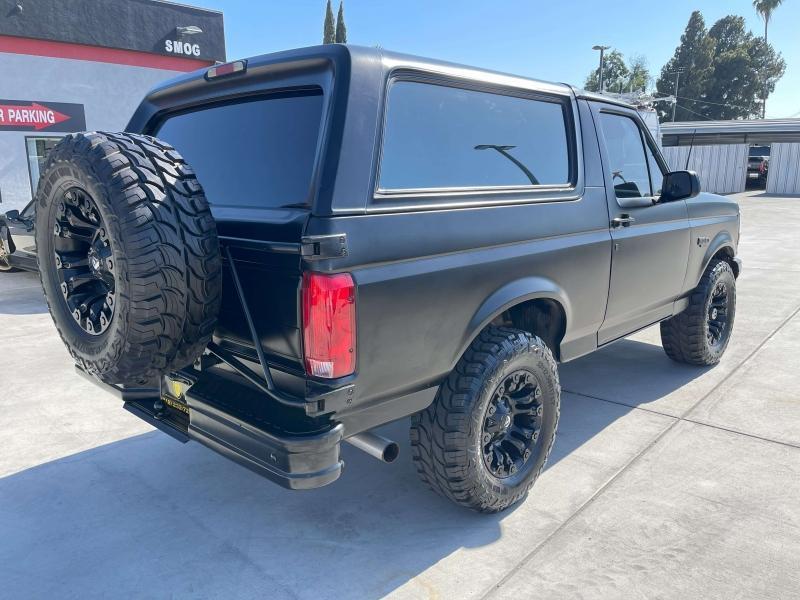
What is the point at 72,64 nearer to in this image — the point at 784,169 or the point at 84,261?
the point at 84,261

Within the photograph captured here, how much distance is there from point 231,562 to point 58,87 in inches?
603

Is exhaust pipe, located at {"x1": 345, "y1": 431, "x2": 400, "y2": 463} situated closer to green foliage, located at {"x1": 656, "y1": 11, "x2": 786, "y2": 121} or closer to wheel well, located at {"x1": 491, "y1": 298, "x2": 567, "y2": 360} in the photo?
wheel well, located at {"x1": 491, "y1": 298, "x2": 567, "y2": 360}

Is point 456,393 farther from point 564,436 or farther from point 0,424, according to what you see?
point 0,424

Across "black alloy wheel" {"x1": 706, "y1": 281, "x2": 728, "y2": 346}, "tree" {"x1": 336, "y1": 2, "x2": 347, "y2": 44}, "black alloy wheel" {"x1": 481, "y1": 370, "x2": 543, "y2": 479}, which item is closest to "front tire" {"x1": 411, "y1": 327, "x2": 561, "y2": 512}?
"black alloy wheel" {"x1": 481, "y1": 370, "x2": 543, "y2": 479}

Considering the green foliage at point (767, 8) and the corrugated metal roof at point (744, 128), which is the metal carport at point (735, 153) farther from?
the green foliage at point (767, 8)

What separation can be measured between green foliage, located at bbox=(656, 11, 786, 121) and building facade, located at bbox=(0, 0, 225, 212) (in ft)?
183

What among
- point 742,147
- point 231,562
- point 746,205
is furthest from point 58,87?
point 742,147

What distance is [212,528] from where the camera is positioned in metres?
2.92

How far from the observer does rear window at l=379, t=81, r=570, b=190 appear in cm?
247

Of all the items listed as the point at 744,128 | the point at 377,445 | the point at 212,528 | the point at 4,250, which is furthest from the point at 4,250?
the point at 744,128

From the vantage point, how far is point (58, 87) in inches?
574

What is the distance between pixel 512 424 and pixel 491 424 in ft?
0.81

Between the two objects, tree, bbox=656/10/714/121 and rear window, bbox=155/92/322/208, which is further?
tree, bbox=656/10/714/121

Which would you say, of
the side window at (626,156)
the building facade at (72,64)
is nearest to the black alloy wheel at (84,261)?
the side window at (626,156)
